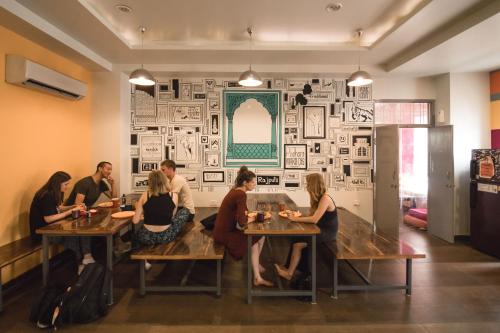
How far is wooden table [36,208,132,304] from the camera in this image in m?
2.77

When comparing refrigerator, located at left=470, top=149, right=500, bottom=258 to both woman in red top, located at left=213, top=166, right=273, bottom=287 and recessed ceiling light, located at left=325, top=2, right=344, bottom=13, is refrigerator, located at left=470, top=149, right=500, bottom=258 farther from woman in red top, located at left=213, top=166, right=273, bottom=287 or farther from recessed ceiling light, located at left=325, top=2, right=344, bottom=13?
woman in red top, located at left=213, top=166, right=273, bottom=287

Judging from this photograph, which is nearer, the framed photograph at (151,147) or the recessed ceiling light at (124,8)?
the recessed ceiling light at (124,8)

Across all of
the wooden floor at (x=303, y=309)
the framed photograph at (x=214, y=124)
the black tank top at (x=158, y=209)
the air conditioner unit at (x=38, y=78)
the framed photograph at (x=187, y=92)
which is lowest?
the wooden floor at (x=303, y=309)

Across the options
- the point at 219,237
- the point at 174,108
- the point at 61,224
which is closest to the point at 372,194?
the point at 219,237

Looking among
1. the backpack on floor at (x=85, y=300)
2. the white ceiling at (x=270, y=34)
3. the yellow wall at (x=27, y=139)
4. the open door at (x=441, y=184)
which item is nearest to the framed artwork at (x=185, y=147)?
the white ceiling at (x=270, y=34)

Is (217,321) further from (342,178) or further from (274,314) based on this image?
(342,178)

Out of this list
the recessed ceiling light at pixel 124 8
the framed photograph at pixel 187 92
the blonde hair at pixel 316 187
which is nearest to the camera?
the blonde hair at pixel 316 187

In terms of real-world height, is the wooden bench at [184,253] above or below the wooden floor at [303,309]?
above

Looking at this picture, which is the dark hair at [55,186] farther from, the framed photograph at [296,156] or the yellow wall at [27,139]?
the framed photograph at [296,156]

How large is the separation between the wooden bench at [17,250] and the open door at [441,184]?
5.75m

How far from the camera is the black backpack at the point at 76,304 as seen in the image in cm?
252

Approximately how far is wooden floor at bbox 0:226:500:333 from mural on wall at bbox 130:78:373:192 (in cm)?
208

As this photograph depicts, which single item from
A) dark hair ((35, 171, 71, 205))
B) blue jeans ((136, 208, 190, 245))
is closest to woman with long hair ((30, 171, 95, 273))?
dark hair ((35, 171, 71, 205))

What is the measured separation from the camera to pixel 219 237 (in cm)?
317
